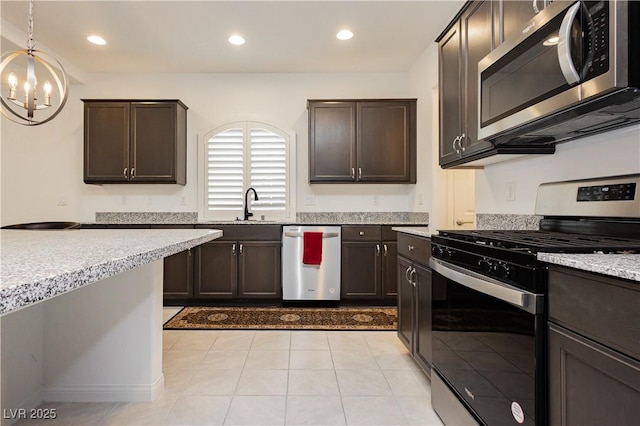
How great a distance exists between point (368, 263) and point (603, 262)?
295 cm

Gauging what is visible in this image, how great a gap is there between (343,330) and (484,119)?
2.06 m

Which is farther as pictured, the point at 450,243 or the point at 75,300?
the point at 75,300

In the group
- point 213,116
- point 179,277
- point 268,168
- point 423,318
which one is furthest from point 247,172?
point 423,318

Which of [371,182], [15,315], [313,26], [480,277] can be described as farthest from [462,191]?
[15,315]

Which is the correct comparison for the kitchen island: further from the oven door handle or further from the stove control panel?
the stove control panel

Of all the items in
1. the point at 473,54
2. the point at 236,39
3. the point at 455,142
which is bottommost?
the point at 455,142

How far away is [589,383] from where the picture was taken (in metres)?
0.88

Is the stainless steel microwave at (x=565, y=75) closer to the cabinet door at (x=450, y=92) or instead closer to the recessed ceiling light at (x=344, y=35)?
the cabinet door at (x=450, y=92)

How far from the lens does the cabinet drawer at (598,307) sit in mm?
756

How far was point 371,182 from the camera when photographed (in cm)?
403

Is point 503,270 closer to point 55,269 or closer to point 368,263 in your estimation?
point 55,269

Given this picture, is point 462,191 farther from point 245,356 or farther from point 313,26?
point 245,356

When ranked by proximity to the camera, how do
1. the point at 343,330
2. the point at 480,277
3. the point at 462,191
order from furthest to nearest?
1. the point at 462,191
2. the point at 343,330
3. the point at 480,277

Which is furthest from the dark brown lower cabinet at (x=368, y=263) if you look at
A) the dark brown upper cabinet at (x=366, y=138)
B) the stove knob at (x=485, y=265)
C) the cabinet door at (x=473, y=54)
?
the stove knob at (x=485, y=265)
